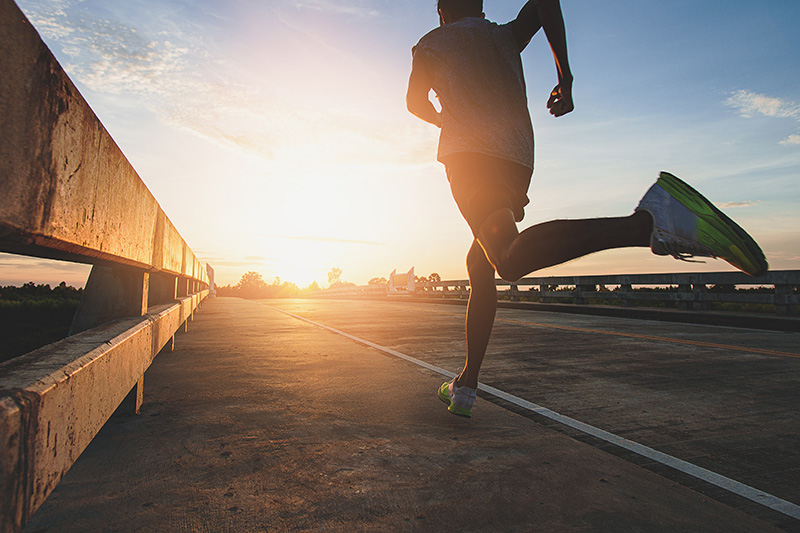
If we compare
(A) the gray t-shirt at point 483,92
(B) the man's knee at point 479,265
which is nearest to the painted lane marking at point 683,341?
(B) the man's knee at point 479,265

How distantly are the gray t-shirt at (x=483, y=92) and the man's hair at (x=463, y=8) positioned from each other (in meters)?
0.25

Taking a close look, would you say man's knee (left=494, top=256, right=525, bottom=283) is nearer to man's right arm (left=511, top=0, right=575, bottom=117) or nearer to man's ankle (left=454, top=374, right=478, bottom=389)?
man's ankle (left=454, top=374, right=478, bottom=389)

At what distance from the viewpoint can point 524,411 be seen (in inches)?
116

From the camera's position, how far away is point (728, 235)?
1875 mm

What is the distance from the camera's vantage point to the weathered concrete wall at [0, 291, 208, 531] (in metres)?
0.96

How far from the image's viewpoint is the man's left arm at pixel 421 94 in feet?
10.0

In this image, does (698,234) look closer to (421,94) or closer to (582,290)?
(421,94)

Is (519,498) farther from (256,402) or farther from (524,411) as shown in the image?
(256,402)

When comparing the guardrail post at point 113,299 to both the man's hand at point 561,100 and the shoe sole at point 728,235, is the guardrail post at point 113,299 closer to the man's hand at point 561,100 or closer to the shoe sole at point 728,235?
the man's hand at point 561,100

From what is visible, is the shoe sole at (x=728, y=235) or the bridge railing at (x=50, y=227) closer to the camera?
the bridge railing at (x=50, y=227)

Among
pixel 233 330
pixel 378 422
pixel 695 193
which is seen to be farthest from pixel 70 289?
pixel 695 193

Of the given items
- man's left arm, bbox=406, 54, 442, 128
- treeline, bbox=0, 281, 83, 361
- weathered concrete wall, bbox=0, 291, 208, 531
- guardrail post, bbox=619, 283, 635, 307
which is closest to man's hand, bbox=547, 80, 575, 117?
man's left arm, bbox=406, 54, 442, 128

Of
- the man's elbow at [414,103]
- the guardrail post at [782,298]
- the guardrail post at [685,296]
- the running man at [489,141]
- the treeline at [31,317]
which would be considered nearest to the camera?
the running man at [489,141]

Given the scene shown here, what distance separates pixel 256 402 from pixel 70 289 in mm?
5421
